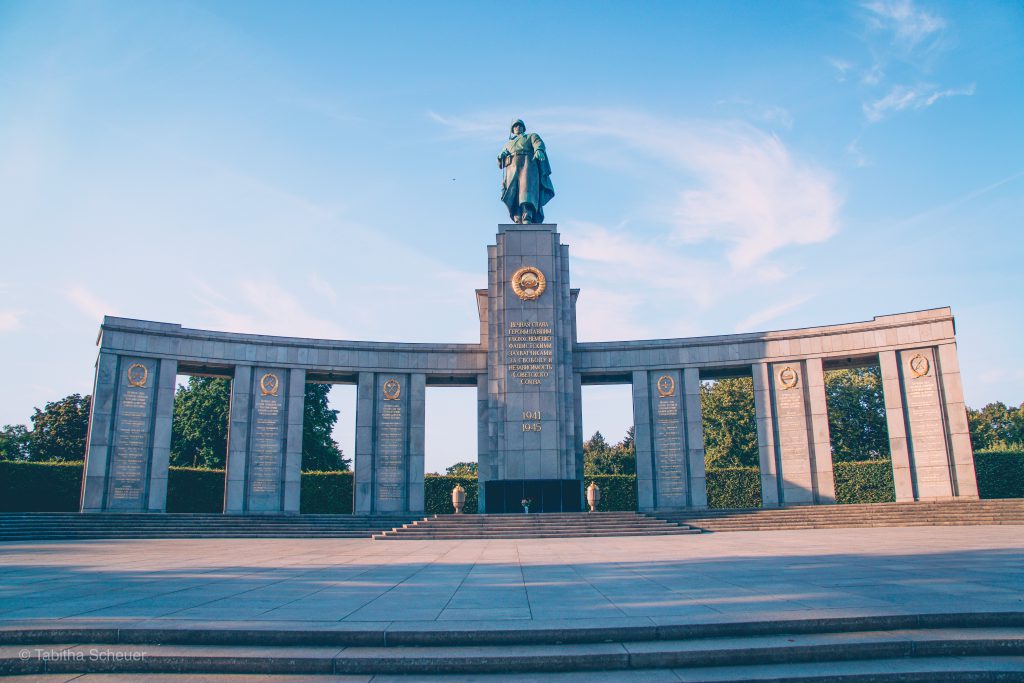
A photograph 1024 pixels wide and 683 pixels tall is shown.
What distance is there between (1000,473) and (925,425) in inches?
404

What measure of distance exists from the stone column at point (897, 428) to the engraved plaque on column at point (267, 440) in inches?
1252

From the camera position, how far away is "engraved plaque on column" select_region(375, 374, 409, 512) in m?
37.2

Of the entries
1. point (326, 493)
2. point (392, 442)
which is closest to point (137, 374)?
point (392, 442)

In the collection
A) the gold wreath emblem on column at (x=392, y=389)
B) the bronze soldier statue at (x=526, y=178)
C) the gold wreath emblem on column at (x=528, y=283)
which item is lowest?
the gold wreath emblem on column at (x=392, y=389)

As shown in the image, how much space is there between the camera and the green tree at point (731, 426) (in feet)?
213

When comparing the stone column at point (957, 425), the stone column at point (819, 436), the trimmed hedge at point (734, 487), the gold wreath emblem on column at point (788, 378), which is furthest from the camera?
the trimmed hedge at point (734, 487)

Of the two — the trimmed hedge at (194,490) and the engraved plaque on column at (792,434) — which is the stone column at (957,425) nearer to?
the engraved plaque on column at (792,434)

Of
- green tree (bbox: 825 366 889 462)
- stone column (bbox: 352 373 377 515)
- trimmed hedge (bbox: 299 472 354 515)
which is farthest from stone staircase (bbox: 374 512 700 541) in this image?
green tree (bbox: 825 366 889 462)

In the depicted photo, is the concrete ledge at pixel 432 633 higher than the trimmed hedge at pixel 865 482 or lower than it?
lower

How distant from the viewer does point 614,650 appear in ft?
26.3

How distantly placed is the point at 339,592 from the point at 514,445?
2513 cm

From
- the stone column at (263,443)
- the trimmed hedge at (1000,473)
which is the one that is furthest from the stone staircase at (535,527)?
the trimmed hedge at (1000,473)

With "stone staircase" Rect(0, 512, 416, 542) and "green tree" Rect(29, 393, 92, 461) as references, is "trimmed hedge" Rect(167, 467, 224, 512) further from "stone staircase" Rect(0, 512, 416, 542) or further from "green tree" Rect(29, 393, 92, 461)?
"green tree" Rect(29, 393, 92, 461)

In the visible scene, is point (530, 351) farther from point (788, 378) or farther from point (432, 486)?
point (432, 486)
